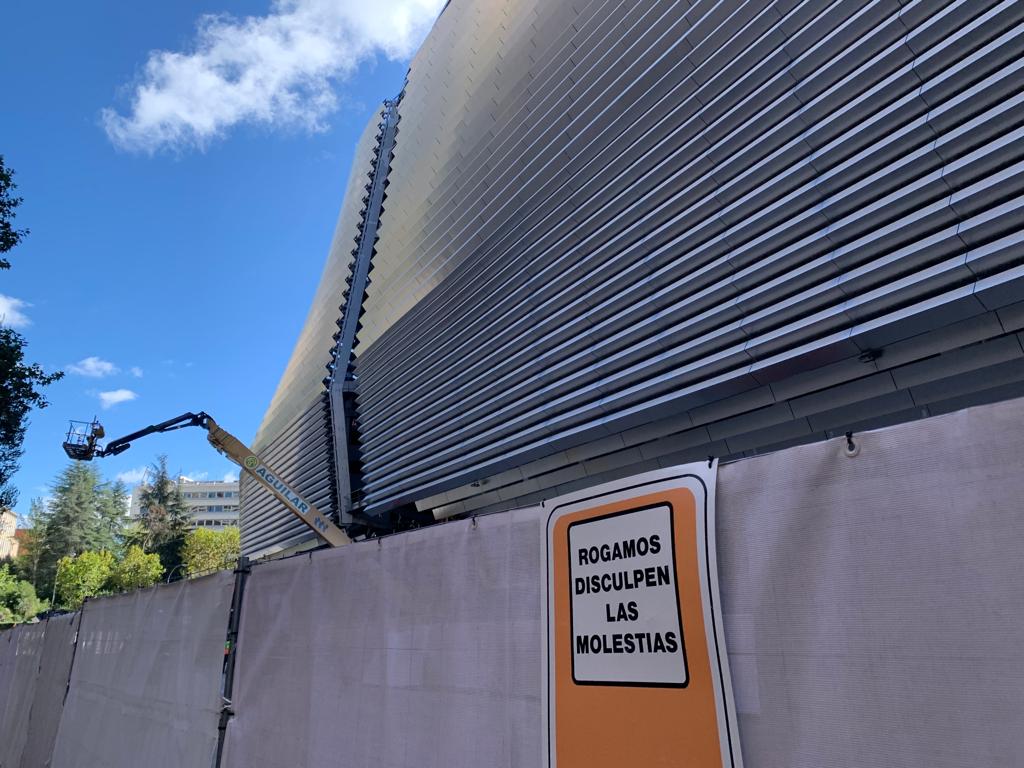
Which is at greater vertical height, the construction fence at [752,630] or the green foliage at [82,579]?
the green foliage at [82,579]

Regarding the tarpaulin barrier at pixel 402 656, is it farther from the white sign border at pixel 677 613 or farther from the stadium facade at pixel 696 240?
the stadium facade at pixel 696 240

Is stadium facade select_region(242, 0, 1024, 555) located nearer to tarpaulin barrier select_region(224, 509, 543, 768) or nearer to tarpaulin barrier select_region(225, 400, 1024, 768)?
tarpaulin barrier select_region(225, 400, 1024, 768)

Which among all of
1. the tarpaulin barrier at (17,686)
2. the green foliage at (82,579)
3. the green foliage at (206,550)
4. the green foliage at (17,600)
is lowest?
the tarpaulin barrier at (17,686)

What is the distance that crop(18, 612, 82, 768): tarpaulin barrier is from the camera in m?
9.63

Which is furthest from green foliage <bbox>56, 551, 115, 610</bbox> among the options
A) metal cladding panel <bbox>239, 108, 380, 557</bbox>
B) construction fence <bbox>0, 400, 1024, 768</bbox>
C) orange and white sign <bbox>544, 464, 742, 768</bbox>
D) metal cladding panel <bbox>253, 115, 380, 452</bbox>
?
orange and white sign <bbox>544, 464, 742, 768</bbox>

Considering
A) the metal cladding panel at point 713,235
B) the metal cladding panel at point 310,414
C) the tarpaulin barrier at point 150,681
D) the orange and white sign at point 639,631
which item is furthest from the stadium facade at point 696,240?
the tarpaulin barrier at point 150,681

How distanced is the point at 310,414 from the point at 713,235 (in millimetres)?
14625

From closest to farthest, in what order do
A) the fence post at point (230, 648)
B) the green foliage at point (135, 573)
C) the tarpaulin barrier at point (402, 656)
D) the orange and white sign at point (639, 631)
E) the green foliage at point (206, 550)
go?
the orange and white sign at point (639, 631)
the tarpaulin barrier at point (402, 656)
the fence post at point (230, 648)
the green foliage at point (135, 573)
the green foliage at point (206, 550)

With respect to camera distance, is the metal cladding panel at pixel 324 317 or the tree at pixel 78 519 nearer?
the metal cladding panel at pixel 324 317

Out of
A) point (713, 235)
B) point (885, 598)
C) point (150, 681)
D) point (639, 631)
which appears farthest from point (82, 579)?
point (885, 598)

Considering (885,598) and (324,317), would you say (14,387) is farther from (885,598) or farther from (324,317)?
(885,598)

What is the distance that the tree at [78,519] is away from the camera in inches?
2576

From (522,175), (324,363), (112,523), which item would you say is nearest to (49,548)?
(112,523)

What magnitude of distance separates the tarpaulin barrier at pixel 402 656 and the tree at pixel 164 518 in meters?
66.8
